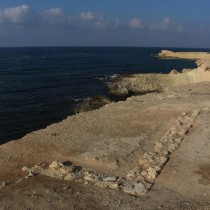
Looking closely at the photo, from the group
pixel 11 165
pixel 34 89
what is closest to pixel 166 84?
pixel 34 89

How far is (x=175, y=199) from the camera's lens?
53.4 feet

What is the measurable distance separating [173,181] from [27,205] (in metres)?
6.94

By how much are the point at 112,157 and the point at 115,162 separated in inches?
32.5

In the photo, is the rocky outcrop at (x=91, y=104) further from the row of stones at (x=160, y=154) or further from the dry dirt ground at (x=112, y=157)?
the row of stones at (x=160, y=154)

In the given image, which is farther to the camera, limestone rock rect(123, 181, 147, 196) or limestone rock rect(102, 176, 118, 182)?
limestone rock rect(102, 176, 118, 182)

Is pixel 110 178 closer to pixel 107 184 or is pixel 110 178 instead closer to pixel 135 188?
pixel 107 184

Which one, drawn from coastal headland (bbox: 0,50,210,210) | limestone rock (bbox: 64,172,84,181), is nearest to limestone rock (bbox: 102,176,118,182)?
coastal headland (bbox: 0,50,210,210)

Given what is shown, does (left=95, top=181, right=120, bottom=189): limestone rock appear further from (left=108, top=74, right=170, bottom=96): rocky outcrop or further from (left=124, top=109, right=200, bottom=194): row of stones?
(left=108, top=74, right=170, bottom=96): rocky outcrop

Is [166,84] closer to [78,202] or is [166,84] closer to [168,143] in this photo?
[168,143]

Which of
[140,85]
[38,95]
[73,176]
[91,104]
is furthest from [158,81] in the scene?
[73,176]

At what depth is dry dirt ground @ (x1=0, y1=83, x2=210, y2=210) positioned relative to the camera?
16.1 m

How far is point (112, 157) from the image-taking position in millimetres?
21406

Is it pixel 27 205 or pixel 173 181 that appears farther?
pixel 173 181

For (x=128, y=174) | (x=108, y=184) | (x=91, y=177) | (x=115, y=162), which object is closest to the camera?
(x=108, y=184)
